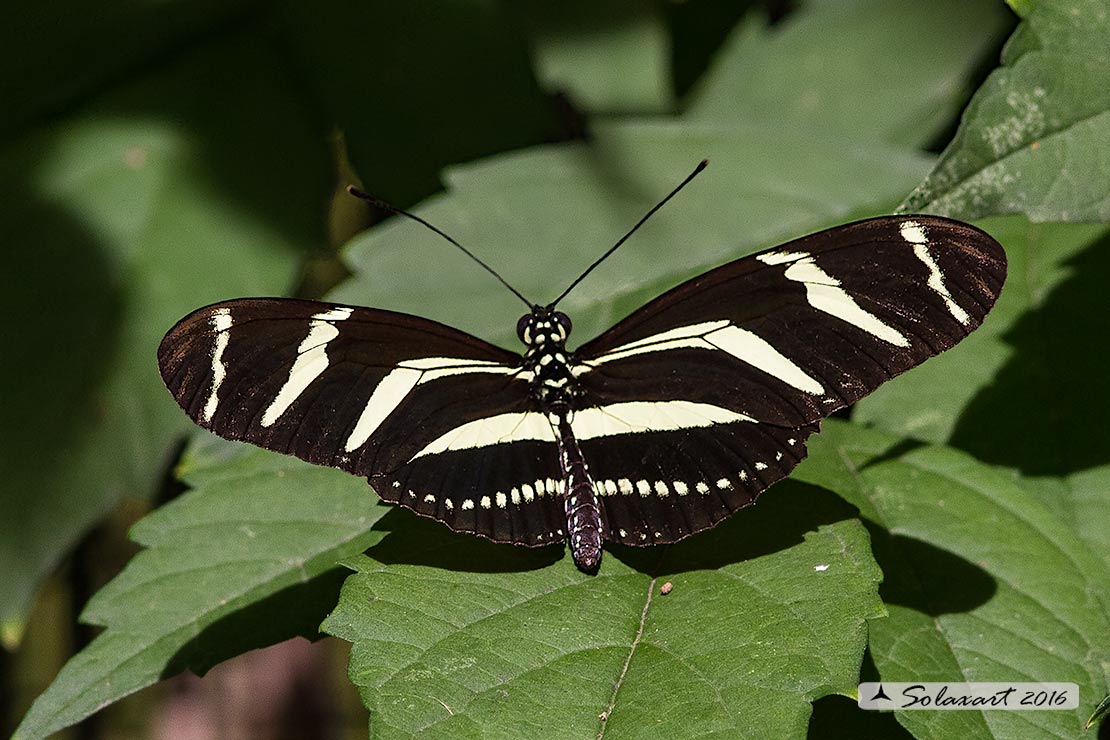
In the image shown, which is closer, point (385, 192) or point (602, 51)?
point (385, 192)

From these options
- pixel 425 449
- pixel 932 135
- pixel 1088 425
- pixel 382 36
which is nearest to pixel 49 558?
pixel 425 449

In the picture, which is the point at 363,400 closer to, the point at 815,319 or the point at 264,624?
the point at 264,624

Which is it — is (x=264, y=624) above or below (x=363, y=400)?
below

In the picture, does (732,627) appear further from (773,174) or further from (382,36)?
(382,36)

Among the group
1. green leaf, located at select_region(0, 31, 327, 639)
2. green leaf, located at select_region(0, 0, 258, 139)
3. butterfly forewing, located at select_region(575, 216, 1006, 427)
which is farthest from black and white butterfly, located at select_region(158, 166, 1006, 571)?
green leaf, located at select_region(0, 0, 258, 139)

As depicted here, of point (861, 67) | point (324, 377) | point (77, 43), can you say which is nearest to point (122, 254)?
point (77, 43)

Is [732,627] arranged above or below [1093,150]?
below

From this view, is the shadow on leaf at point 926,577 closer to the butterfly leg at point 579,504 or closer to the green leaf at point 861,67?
the butterfly leg at point 579,504
